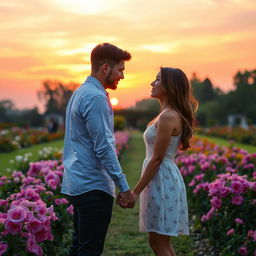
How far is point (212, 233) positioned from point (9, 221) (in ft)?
9.21

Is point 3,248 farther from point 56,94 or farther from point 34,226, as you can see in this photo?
point 56,94

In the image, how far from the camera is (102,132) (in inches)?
105

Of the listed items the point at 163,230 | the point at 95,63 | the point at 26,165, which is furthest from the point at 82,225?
the point at 26,165

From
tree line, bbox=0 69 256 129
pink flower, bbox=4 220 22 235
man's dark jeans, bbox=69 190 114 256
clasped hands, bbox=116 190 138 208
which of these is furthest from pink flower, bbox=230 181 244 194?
tree line, bbox=0 69 256 129

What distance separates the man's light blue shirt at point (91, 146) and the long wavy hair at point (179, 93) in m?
0.58

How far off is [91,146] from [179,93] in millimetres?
811

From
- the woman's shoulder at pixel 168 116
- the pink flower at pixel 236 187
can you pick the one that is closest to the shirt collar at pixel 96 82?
the woman's shoulder at pixel 168 116

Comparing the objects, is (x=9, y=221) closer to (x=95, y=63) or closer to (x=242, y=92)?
(x=95, y=63)

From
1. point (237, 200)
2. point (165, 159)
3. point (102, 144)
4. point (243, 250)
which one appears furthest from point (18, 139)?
point (102, 144)

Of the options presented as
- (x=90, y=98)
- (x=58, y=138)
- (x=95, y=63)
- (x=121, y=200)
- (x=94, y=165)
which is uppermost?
(x=95, y=63)

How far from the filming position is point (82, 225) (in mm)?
2795

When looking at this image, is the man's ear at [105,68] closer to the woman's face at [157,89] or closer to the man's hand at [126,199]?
the woman's face at [157,89]

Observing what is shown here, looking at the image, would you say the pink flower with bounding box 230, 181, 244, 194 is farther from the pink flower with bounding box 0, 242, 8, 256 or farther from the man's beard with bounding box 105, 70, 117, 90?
the pink flower with bounding box 0, 242, 8, 256

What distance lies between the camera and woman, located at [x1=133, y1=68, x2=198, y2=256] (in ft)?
10.6
